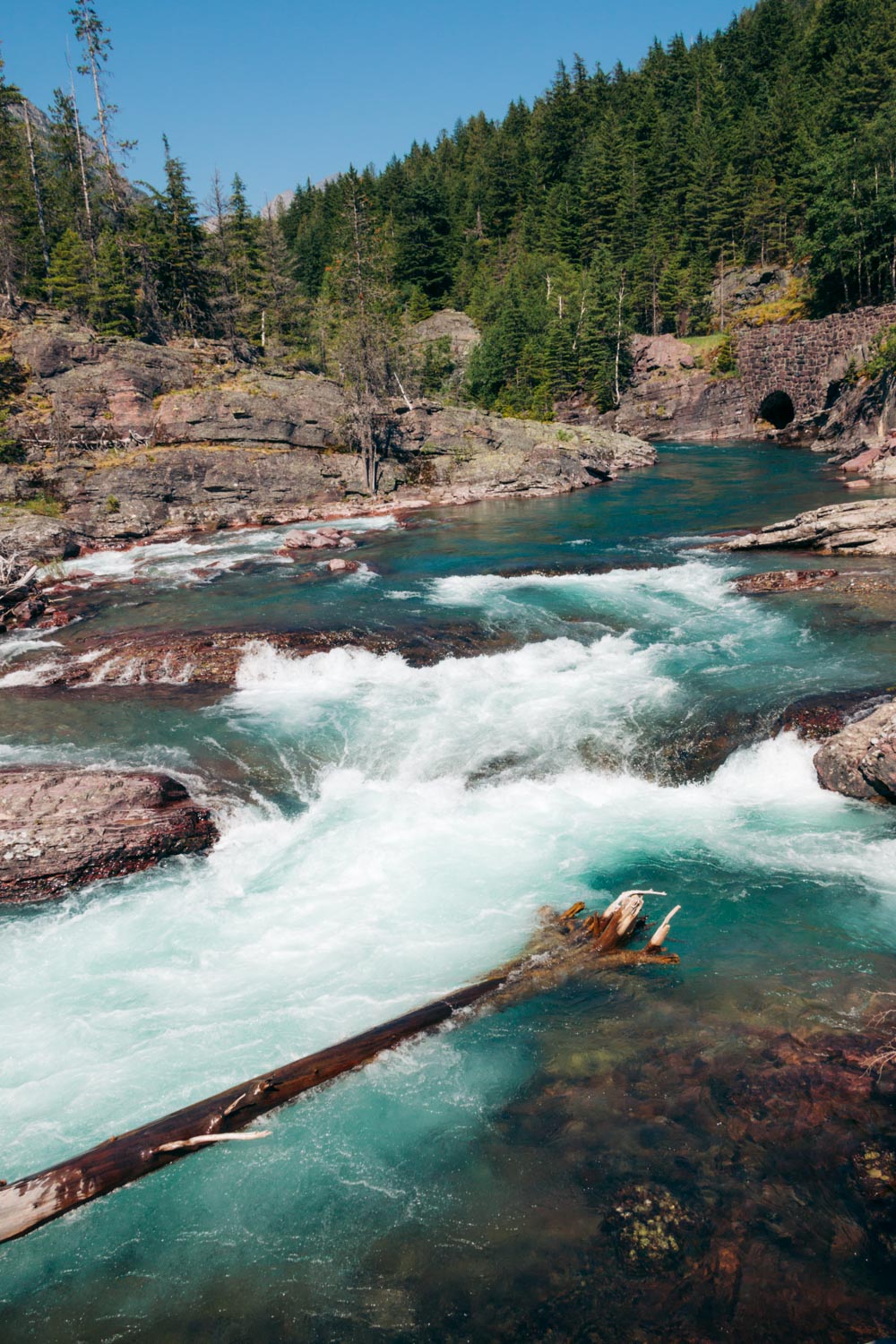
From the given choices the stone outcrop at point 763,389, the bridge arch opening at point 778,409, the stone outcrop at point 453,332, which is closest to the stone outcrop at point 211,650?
the stone outcrop at point 763,389

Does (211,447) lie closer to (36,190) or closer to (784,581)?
(784,581)

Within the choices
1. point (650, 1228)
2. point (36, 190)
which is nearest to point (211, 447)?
A: point (36, 190)

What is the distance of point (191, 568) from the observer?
27.0 m

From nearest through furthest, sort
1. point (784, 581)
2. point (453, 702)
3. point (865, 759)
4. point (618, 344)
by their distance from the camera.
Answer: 1. point (865, 759)
2. point (453, 702)
3. point (784, 581)
4. point (618, 344)

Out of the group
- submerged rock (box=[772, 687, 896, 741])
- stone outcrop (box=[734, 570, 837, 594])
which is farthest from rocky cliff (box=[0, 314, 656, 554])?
submerged rock (box=[772, 687, 896, 741])

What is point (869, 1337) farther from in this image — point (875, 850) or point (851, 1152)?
point (875, 850)

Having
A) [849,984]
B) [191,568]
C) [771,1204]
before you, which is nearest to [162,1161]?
[771,1204]

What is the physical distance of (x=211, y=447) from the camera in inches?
1599

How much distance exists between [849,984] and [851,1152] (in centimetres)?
214

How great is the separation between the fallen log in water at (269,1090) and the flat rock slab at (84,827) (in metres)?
4.88

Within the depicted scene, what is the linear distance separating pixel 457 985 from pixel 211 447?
38619 millimetres

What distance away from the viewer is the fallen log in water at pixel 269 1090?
19.1 ft

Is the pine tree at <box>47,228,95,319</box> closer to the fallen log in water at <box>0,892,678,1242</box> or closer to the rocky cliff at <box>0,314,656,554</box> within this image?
the rocky cliff at <box>0,314,656,554</box>

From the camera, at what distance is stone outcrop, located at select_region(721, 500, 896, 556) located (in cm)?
2180
